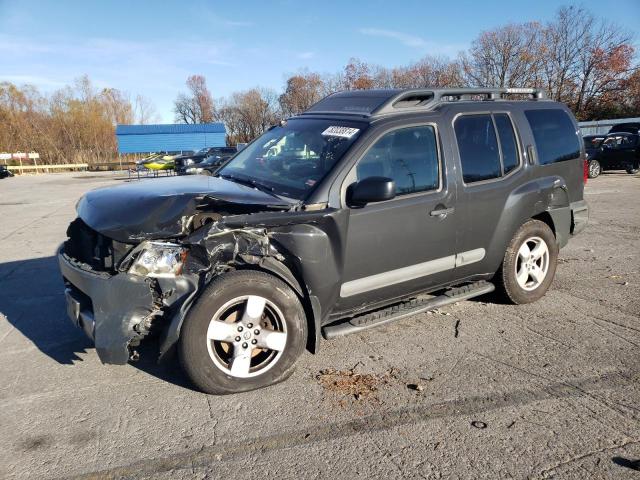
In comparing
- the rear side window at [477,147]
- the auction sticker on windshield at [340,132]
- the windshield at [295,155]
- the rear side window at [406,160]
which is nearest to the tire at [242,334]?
the windshield at [295,155]

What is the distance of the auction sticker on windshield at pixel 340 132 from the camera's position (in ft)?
12.4

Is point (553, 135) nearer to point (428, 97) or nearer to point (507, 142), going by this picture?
point (507, 142)

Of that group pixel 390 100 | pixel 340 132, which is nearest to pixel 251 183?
pixel 340 132

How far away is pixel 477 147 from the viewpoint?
435 centimetres

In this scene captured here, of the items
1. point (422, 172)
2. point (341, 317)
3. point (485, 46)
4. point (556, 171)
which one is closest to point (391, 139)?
point (422, 172)

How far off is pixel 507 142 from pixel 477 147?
457mm

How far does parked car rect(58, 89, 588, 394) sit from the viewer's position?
10.2ft

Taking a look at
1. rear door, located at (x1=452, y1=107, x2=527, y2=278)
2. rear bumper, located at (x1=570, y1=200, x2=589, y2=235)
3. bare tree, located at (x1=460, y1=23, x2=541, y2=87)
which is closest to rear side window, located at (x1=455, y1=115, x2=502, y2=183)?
rear door, located at (x1=452, y1=107, x2=527, y2=278)

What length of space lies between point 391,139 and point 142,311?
2.27 metres

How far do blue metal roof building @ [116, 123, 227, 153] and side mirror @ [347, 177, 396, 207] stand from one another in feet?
157

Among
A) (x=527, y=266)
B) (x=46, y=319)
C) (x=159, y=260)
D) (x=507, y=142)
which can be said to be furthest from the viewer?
(x=527, y=266)

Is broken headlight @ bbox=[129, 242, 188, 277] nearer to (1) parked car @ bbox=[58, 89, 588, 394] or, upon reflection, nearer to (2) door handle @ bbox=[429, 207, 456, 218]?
(1) parked car @ bbox=[58, 89, 588, 394]

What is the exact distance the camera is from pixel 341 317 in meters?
3.72

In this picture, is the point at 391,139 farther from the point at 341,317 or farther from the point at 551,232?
the point at 551,232
